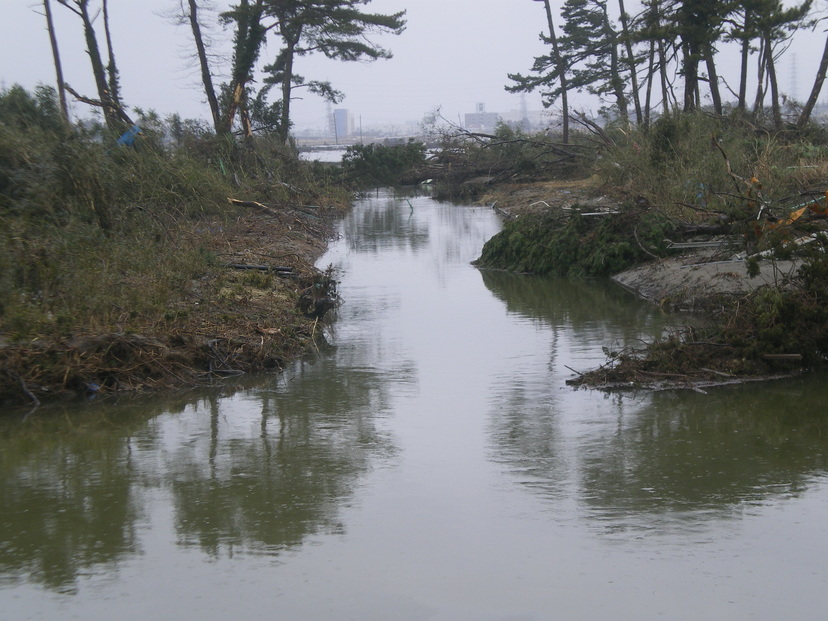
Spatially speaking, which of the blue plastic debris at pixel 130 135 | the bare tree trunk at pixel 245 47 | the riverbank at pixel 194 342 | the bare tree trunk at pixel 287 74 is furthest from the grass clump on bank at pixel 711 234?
the bare tree trunk at pixel 287 74

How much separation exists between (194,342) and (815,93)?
24160mm

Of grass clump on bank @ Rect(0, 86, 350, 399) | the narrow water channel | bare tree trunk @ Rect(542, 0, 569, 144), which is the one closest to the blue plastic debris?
grass clump on bank @ Rect(0, 86, 350, 399)

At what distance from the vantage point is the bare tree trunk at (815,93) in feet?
88.0

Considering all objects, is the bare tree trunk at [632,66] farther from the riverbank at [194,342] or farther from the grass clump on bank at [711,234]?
the riverbank at [194,342]

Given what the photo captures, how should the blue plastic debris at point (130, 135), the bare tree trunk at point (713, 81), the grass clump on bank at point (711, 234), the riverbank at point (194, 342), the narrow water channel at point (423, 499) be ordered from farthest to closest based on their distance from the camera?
the bare tree trunk at point (713, 81)
the blue plastic debris at point (130, 135)
the grass clump on bank at point (711, 234)
the riverbank at point (194, 342)
the narrow water channel at point (423, 499)

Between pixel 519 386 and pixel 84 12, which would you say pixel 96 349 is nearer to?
pixel 519 386

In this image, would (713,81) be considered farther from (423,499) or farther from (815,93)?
(423,499)

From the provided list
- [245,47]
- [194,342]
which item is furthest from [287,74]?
[194,342]

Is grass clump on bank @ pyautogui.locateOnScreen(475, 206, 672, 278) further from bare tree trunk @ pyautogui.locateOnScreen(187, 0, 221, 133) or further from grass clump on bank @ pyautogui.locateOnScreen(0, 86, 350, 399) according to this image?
bare tree trunk @ pyautogui.locateOnScreen(187, 0, 221, 133)

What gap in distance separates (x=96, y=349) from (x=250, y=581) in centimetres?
494

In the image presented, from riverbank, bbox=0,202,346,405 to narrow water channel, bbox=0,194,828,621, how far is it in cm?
35

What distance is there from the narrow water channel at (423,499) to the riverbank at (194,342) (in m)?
0.35

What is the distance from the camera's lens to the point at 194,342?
995cm

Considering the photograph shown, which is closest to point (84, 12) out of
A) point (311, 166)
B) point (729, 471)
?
point (311, 166)
